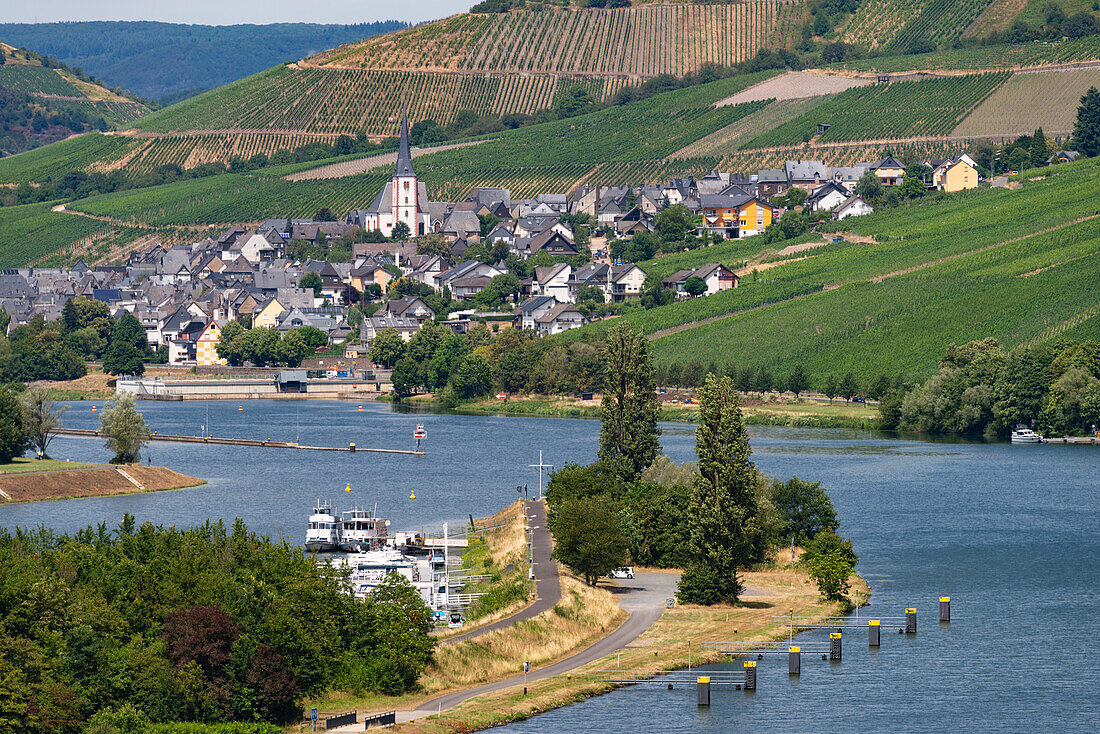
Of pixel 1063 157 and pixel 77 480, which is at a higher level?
pixel 1063 157

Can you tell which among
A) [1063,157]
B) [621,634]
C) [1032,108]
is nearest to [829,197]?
[1063,157]

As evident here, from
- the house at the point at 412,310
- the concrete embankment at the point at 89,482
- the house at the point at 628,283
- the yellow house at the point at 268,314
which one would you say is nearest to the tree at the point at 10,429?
the concrete embankment at the point at 89,482

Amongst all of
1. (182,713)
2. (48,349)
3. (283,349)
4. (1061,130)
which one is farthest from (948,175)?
(182,713)

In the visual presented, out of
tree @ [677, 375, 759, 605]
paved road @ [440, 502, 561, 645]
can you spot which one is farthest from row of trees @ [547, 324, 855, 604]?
paved road @ [440, 502, 561, 645]

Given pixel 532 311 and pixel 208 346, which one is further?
pixel 208 346

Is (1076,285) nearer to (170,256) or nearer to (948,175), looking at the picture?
(948,175)

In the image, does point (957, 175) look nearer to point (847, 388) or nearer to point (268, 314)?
point (847, 388)

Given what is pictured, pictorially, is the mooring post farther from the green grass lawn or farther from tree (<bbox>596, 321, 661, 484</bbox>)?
the green grass lawn
